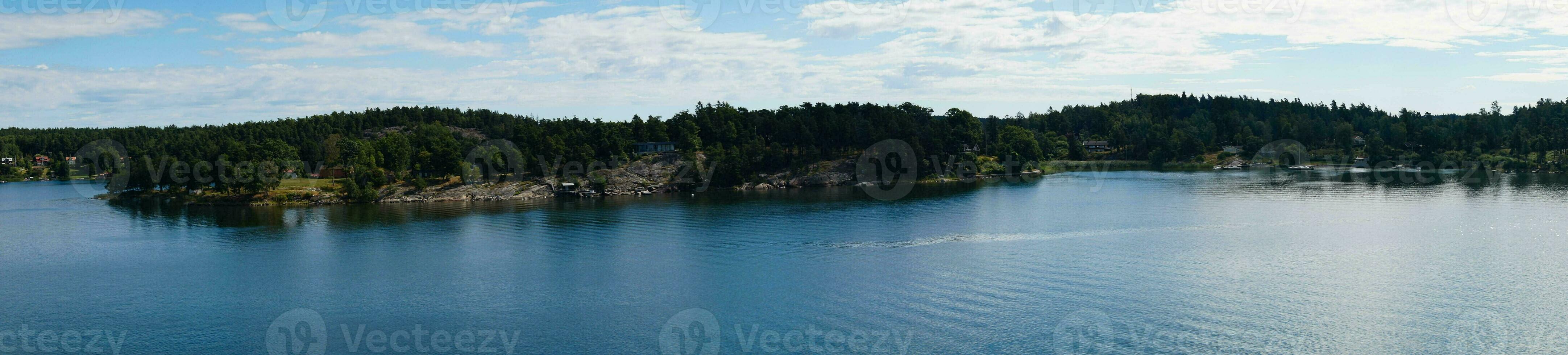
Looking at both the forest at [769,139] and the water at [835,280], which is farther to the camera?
the forest at [769,139]

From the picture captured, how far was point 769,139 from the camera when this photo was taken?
11594 centimetres

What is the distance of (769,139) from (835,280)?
3065 inches

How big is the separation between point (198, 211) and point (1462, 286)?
3491 inches

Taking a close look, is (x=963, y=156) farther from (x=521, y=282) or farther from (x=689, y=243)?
(x=521, y=282)

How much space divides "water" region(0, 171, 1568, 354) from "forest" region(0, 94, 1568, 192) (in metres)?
30.2

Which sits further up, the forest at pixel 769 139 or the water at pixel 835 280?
the forest at pixel 769 139

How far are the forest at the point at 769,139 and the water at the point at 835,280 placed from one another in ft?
99.2

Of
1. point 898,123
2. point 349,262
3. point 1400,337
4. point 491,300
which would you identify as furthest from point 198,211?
point 1400,337

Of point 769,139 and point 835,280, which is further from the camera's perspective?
point 769,139

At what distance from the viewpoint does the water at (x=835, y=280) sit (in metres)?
29.4

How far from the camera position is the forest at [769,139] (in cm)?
9925

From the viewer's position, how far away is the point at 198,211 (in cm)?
7794

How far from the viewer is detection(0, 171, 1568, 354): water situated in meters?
29.4

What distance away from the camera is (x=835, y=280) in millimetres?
38781
